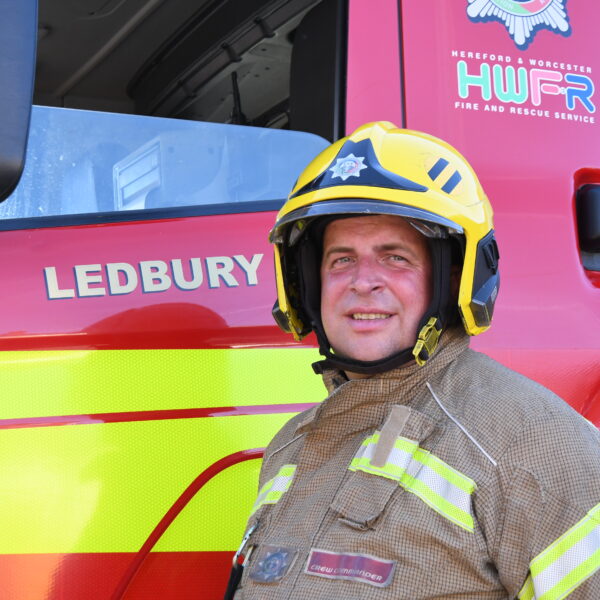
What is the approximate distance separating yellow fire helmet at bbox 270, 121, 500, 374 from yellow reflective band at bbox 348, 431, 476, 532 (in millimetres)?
170

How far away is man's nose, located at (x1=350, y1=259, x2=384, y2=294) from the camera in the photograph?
5.83ft

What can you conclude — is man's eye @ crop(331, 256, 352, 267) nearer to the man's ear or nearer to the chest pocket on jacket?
the man's ear

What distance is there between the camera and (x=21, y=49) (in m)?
1.65

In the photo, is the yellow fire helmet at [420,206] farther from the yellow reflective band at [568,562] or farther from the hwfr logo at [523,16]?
the hwfr logo at [523,16]

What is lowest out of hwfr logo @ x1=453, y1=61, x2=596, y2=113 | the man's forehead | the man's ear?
the man's ear

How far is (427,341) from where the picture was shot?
1.69 meters

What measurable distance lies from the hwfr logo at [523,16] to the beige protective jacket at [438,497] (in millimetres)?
949

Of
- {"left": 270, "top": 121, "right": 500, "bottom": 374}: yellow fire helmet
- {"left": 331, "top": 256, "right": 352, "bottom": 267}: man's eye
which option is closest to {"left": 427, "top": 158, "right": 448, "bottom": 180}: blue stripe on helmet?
{"left": 270, "top": 121, "right": 500, "bottom": 374}: yellow fire helmet

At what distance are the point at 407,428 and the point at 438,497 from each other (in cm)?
14

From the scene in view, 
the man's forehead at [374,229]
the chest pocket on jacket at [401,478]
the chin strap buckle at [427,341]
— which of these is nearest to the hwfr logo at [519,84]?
the man's forehead at [374,229]

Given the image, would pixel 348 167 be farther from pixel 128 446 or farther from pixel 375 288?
pixel 128 446

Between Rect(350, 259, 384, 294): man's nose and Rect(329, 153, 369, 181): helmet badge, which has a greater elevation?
Rect(329, 153, 369, 181): helmet badge

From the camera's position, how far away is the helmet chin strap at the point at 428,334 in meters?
1.69

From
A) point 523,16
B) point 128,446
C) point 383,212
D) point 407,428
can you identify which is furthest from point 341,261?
point 523,16
